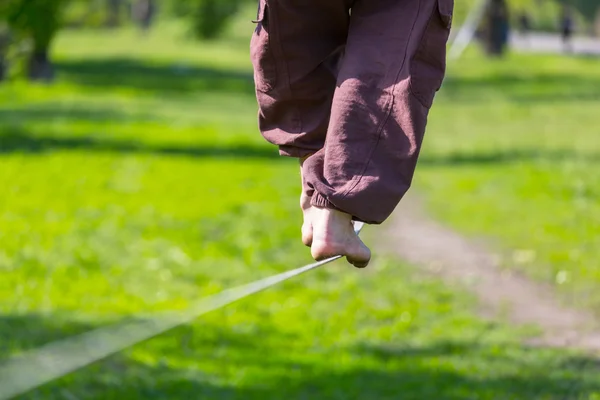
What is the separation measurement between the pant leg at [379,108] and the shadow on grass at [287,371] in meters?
3.51

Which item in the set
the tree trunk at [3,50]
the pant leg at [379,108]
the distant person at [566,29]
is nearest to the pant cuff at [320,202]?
the pant leg at [379,108]

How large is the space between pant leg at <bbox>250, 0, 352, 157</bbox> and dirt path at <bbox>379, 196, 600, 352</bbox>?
4.44 m

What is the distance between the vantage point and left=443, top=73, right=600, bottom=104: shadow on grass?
26.0 meters

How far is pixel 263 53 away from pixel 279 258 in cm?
691

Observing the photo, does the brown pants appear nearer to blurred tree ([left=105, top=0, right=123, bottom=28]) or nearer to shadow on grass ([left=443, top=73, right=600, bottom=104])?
shadow on grass ([left=443, top=73, right=600, bottom=104])

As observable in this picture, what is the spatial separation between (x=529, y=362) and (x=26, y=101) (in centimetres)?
1730

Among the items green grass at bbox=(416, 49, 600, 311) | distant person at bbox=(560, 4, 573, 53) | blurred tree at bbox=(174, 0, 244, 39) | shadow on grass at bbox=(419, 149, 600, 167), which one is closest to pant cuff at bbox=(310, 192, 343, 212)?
green grass at bbox=(416, 49, 600, 311)

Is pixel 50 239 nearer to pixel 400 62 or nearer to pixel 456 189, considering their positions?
pixel 456 189

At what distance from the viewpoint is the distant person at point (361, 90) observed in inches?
133

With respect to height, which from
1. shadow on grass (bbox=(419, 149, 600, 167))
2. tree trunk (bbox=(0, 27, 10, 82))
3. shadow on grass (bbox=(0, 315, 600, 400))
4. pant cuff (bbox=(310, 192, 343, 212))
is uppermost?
pant cuff (bbox=(310, 192, 343, 212))

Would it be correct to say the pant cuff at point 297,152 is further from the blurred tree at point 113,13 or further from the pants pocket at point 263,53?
the blurred tree at point 113,13

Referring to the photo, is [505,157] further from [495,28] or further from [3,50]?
[495,28]

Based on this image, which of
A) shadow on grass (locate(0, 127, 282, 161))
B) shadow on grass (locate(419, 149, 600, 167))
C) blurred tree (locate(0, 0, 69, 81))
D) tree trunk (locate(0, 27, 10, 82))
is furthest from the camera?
tree trunk (locate(0, 27, 10, 82))

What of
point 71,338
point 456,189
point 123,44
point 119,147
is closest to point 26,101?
point 119,147
